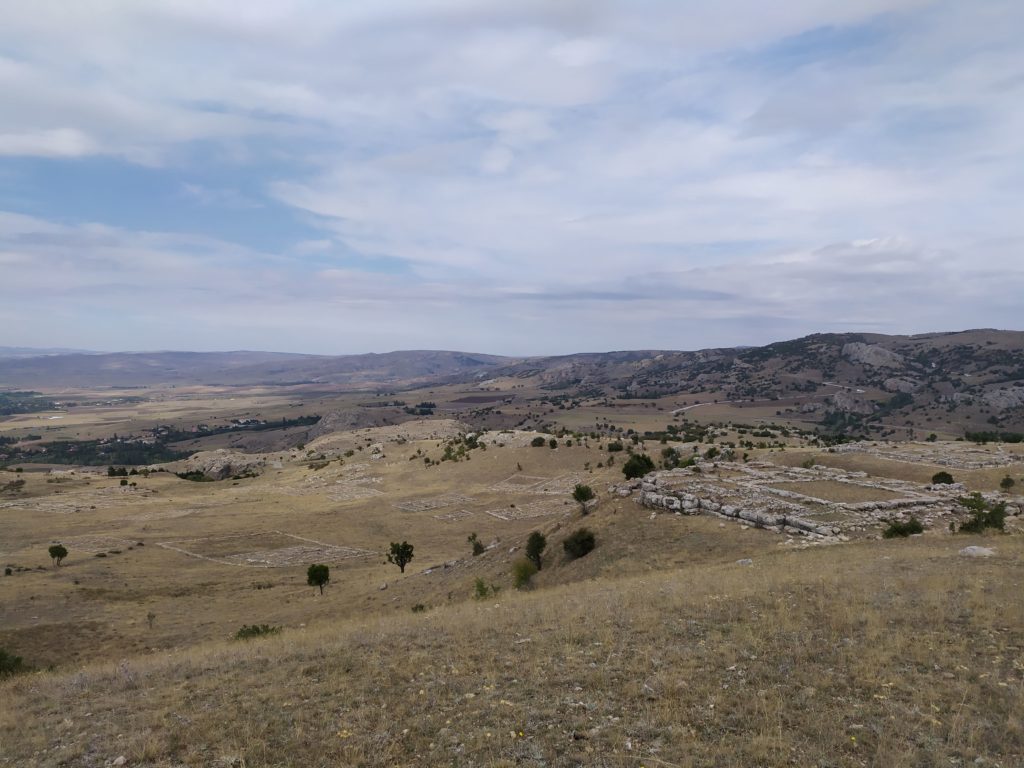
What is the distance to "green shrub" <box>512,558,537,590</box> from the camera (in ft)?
79.4

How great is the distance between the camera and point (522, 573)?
80.3ft

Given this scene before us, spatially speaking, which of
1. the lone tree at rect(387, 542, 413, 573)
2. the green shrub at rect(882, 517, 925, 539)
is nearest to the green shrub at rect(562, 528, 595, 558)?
the green shrub at rect(882, 517, 925, 539)

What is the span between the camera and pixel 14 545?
137 ft

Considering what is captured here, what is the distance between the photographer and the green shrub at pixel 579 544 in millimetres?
25250

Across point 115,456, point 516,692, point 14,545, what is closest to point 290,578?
point 14,545

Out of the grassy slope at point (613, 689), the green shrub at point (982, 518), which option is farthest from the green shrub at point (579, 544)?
the green shrub at point (982, 518)

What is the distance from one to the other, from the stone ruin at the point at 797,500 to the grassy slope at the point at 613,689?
27.6ft

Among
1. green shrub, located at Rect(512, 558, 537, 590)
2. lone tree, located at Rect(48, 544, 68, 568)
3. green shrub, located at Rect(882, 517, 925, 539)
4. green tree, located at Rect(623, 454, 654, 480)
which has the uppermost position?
green shrub, located at Rect(882, 517, 925, 539)

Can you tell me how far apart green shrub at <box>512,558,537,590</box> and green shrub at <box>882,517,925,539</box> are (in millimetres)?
15072

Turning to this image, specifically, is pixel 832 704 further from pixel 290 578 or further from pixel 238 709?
pixel 290 578

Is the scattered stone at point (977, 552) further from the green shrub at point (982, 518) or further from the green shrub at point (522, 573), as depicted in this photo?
the green shrub at point (522, 573)

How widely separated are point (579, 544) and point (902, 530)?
44.5ft

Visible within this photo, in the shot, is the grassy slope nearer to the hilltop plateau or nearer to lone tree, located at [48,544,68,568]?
the hilltop plateau

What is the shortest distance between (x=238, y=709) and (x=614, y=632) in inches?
313
